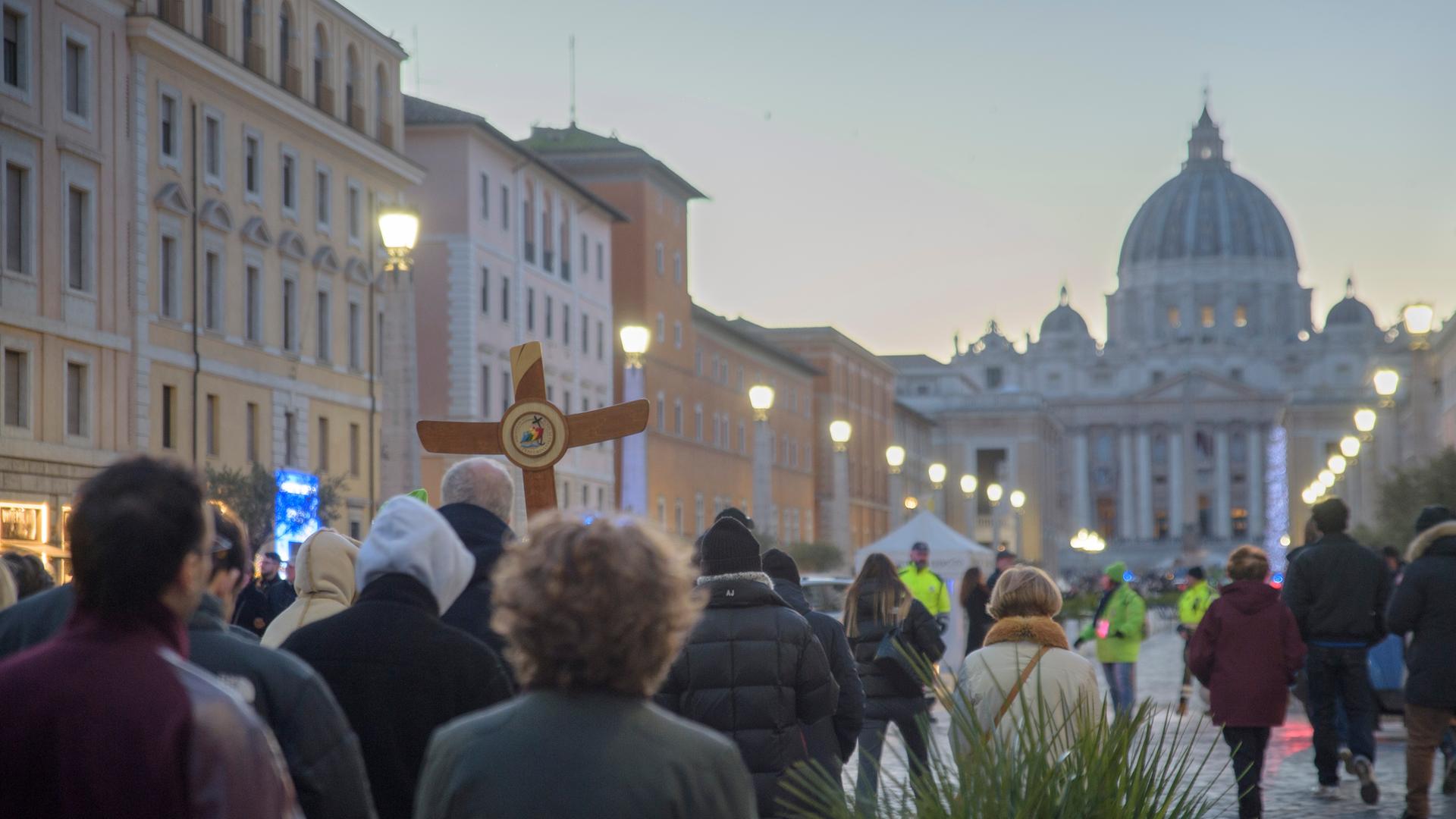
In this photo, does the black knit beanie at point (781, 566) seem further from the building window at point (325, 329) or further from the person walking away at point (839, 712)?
the building window at point (325, 329)

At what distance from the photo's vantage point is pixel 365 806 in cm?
429

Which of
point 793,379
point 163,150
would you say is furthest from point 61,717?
point 793,379

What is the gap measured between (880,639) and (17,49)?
23351 millimetres

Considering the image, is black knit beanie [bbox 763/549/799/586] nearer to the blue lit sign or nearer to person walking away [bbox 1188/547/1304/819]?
person walking away [bbox 1188/547/1304/819]

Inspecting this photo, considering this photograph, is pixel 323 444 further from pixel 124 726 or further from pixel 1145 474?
pixel 1145 474

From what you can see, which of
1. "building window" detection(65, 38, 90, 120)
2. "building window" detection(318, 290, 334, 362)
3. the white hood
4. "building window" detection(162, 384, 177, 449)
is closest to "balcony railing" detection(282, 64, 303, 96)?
"building window" detection(318, 290, 334, 362)

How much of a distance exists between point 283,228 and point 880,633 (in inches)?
1232

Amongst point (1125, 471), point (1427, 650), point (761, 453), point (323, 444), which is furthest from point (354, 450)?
point (1125, 471)

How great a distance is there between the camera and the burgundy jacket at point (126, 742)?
327 centimetres

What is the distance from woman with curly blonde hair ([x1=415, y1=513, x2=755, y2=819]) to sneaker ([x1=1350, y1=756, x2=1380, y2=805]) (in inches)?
403

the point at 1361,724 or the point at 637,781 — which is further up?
the point at 637,781

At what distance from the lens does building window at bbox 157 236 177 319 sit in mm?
36656

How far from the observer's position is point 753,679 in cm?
793

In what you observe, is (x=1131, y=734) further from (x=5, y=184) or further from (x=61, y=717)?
(x=5, y=184)
